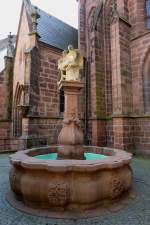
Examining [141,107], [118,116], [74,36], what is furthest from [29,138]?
[74,36]

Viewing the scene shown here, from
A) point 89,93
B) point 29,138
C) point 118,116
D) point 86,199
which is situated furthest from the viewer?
point 89,93

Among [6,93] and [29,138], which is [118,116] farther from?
[6,93]

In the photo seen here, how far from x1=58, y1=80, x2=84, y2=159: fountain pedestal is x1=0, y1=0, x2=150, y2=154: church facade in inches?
194

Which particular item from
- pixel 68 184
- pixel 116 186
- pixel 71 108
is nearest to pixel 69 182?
pixel 68 184

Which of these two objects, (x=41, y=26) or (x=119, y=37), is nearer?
(x=119, y=37)

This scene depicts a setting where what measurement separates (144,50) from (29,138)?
25.3ft

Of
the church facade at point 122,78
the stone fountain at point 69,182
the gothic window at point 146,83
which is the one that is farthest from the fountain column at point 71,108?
the gothic window at point 146,83

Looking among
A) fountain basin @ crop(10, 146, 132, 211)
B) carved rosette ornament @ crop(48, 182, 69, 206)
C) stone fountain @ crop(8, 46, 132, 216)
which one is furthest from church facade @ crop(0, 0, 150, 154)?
carved rosette ornament @ crop(48, 182, 69, 206)

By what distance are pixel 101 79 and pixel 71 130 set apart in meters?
7.64

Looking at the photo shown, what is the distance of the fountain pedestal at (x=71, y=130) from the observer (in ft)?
14.1

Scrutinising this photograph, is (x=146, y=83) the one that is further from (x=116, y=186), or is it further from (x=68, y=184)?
(x=68, y=184)

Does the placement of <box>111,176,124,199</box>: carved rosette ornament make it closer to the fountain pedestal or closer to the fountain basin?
the fountain basin

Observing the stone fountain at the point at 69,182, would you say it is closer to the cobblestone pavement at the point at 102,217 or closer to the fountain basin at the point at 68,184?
the fountain basin at the point at 68,184

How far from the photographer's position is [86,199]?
3080mm
